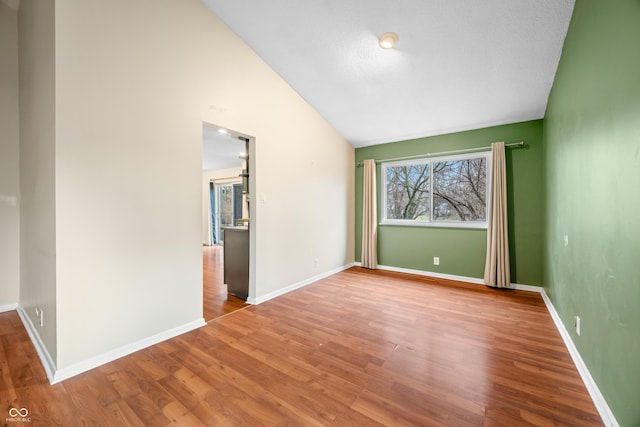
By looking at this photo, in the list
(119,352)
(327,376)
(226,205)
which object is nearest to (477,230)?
(327,376)

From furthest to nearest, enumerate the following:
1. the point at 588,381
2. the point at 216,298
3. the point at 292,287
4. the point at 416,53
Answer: the point at 292,287 → the point at 216,298 → the point at 416,53 → the point at 588,381

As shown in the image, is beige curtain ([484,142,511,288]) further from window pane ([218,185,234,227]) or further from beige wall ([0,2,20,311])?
window pane ([218,185,234,227])

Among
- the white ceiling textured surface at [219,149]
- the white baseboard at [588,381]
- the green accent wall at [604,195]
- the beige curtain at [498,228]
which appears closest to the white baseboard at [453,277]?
the beige curtain at [498,228]

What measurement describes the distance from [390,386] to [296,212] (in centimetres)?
239

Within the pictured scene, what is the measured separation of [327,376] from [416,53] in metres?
2.98

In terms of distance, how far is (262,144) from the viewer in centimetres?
304

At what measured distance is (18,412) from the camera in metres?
1.38

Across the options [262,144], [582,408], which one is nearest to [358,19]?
[262,144]

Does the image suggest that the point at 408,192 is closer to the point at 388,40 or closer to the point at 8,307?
the point at 388,40

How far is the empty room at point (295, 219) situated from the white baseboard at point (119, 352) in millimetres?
14

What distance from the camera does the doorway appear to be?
3.06 meters

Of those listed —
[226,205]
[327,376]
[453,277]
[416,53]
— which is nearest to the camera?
[327,376]

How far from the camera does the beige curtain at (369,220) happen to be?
468 cm

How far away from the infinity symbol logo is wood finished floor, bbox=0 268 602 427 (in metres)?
0.02
